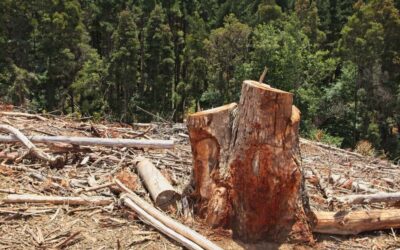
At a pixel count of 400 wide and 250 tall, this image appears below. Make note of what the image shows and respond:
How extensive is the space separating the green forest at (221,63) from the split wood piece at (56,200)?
17.2m

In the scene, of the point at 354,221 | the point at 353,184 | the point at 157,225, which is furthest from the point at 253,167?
the point at 353,184

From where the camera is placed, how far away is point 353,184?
6289mm

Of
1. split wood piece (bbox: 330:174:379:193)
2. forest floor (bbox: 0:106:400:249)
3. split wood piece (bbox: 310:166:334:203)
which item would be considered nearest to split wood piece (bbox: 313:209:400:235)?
forest floor (bbox: 0:106:400:249)

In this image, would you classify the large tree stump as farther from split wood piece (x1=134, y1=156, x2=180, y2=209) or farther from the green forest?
the green forest

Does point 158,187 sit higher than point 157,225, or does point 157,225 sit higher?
point 158,187

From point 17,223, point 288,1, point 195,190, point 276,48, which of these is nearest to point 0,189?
point 17,223

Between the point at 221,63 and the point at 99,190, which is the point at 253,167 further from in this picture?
the point at 221,63

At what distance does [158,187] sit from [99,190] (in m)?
0.67

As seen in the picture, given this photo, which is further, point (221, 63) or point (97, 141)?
point (221, 63)

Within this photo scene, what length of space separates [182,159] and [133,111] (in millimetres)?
26269

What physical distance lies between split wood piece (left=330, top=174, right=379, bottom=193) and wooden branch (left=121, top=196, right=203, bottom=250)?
274 centimetres

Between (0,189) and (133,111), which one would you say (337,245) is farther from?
(133,111)

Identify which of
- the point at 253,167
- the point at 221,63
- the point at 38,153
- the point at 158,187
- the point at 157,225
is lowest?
the point at 221,63

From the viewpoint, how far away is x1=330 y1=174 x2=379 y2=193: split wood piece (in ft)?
20.1
